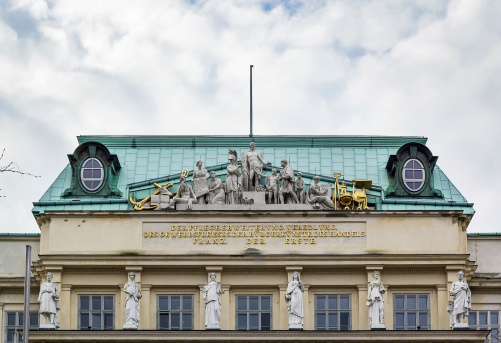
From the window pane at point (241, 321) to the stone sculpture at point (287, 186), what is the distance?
4618 millimetres

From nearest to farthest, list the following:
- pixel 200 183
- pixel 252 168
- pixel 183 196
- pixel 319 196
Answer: pixel 319 196
pixel 183 196
pixel 200 183
pixel 252 168

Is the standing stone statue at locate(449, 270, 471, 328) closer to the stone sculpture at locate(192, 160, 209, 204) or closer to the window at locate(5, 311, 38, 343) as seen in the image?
the stone sculpture at locate(192, 160, 209, 204)

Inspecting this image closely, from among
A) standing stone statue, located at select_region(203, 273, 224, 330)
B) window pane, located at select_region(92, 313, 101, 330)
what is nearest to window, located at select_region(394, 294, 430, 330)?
standing stone statue, located at select_region(203, 273, 224, 330)

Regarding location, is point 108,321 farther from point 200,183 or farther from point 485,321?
point 485,321

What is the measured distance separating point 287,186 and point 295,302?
15.3 ft

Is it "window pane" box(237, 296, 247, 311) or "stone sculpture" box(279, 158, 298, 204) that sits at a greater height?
"stone sculpture" box(279, 158, 298, 204)

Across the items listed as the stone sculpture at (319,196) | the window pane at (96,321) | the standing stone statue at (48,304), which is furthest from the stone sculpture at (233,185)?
the standing stone statue at (48,304)

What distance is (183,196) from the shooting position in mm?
55375

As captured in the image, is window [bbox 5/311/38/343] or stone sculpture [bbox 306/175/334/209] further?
window [bbox 5/311/38/343]

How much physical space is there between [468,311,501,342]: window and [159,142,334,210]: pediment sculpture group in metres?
7.06

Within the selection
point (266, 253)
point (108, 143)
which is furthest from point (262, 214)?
point (108, 143)

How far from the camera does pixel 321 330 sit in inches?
2092

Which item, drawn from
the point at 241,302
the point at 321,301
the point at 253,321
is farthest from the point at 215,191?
the point at 321,301

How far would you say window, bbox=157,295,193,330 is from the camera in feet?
179
